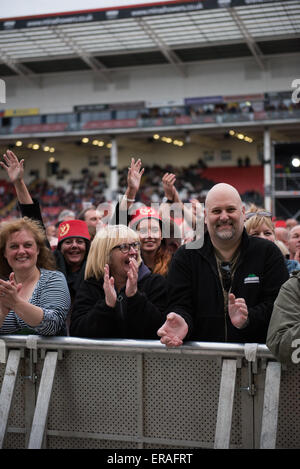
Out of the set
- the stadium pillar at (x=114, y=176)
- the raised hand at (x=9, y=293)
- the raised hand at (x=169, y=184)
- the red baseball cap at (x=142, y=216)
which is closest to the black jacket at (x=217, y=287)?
the raised hand at (x=9, y=293)

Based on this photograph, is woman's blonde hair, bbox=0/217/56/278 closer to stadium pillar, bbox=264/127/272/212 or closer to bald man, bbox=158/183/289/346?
bald man, bbox=158/183/289/346

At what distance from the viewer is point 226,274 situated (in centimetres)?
313

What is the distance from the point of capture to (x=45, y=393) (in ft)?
9.66

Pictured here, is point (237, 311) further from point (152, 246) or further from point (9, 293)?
point (152, 246)

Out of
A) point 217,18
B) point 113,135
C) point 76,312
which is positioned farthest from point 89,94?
point 76,312

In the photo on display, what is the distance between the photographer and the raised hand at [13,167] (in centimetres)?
436

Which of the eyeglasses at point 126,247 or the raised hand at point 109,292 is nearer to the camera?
the raised hand at point 109,292

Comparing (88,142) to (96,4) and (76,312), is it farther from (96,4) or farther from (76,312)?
(76,312)

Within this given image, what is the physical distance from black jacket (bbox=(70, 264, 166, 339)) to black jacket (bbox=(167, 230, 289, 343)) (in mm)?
140

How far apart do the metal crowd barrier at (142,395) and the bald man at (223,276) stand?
0.79 ft

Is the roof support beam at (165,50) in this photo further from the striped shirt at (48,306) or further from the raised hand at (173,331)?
the raised hand at (173,331)

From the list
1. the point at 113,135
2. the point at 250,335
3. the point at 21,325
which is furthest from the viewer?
the point at 113,135

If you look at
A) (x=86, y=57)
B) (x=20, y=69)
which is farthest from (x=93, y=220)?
(x=20, y=69)
